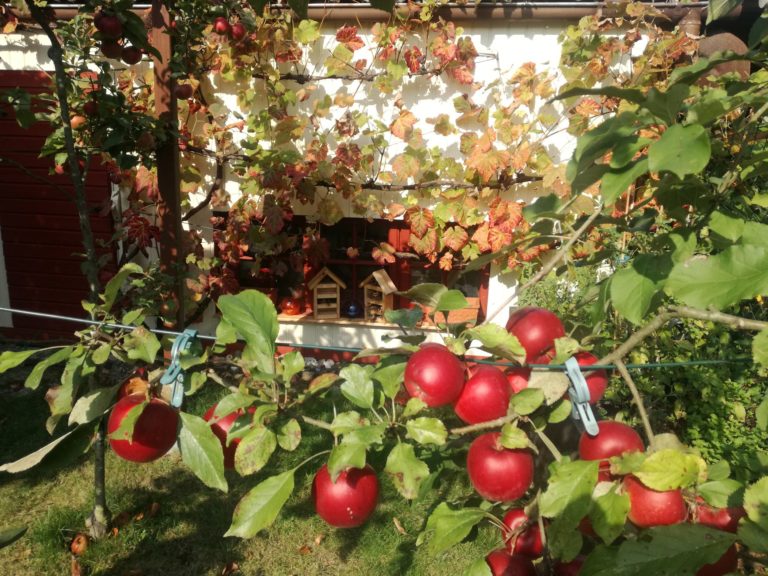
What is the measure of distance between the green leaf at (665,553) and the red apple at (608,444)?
0.13 m

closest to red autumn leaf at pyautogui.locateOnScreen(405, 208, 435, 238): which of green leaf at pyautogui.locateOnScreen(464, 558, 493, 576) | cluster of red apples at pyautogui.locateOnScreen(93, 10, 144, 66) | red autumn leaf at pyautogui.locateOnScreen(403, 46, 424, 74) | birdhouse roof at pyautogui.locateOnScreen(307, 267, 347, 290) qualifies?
birdhouse roof at pyautogui.locateOnScreen(307, 267, 347, 290)

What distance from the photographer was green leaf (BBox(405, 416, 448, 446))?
0.91m

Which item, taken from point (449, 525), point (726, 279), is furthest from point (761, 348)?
point (449, 525)

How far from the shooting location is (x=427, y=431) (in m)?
0.92

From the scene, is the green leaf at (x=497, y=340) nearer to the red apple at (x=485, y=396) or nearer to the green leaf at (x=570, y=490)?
the red apple at (x=485, y=396)

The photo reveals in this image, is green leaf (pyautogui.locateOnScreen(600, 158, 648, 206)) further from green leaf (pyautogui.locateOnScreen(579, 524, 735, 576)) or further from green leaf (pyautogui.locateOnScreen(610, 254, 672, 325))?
green leaf (pyautogui.locateOnScreen(579, 524, 735, 576))

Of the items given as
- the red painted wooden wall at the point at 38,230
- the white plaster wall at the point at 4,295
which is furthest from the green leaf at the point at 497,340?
the white plaster wall at the point at 4,295

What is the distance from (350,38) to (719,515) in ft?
13.2

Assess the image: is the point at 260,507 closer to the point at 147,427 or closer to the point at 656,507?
the point at 147,427

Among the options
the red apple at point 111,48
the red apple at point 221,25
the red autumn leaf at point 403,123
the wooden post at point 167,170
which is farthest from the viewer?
the red autumn leaf at point 403,123

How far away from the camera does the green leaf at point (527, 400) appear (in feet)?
2.82

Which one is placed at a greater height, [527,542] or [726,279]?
[726,279]

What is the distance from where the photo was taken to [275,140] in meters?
4.36

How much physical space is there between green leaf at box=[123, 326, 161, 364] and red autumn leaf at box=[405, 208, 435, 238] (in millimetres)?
3256
